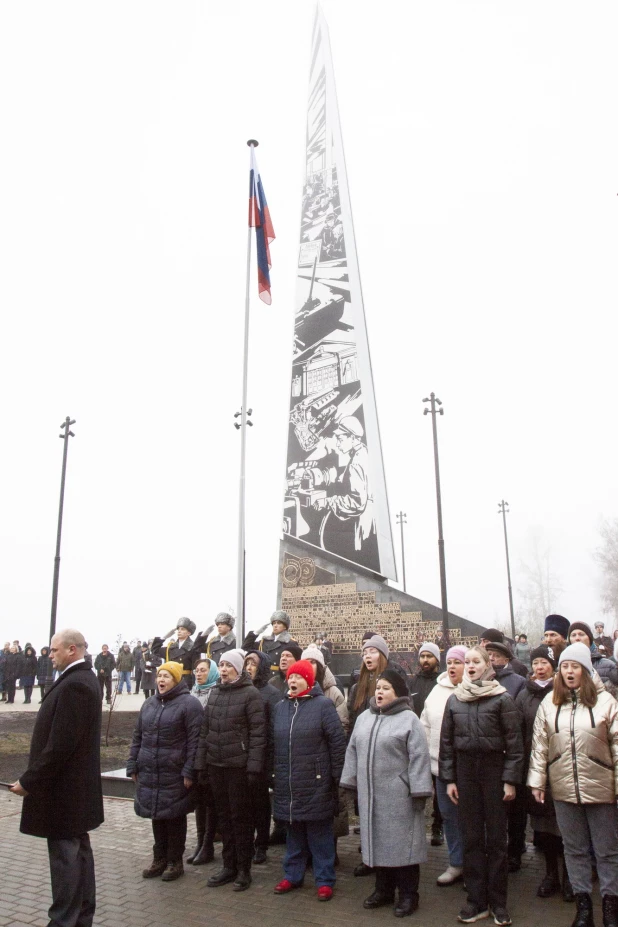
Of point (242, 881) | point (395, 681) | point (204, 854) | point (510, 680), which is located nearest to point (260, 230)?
point (510, 680)

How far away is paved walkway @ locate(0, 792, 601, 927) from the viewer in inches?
175

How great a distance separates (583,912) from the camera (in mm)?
4141

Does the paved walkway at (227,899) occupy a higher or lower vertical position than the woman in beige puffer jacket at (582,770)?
lower

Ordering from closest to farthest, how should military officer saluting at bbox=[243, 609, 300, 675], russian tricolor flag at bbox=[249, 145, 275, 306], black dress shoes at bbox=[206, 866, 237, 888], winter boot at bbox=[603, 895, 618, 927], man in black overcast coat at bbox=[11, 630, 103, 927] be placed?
man in black overcast coat at bbox=[11, 630, 103, 927], winter boot at bbox=[603, 895, 618, 927], black dress shoes at bbox=[206, 866, 237, 888], military officer saluting at bbox=[243, 609, 300, 675], russian tricolor flag at bbox=[249, 145, 275, 306]

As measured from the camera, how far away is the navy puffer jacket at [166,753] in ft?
17.8

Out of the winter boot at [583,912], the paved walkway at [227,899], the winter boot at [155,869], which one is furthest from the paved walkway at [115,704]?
the winter boot at [583,912]

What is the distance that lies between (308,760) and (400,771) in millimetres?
725

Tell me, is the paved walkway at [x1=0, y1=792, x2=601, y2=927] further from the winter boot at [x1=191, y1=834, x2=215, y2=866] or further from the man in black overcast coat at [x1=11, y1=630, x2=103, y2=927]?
the man in black overcast coat at [x1=11, y1=630, x2=103, y2=927]

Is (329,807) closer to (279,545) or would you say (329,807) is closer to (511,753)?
(511,753)

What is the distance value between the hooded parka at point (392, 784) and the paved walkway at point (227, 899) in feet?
1.26

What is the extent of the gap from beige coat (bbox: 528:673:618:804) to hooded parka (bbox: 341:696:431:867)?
29.5 inches

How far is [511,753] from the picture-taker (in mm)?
4535

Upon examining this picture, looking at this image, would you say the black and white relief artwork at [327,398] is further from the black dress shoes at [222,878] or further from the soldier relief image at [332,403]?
the black dress shoes at [222,878]

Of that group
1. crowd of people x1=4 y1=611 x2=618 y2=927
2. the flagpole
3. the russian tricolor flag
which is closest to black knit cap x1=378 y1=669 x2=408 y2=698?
crowd of people x1=4 y1=611 x2=618 y2=927
